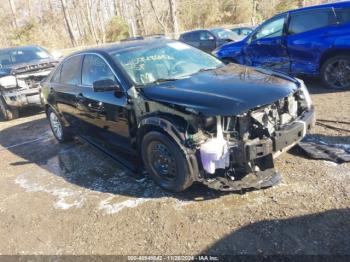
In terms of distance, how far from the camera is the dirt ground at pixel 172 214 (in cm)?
318

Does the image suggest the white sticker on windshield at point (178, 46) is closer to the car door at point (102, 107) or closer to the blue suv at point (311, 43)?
the car door at point (102, 107)

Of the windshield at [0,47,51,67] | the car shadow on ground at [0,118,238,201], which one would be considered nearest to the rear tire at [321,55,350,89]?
the car shadow on ground at [0,118,238,201]

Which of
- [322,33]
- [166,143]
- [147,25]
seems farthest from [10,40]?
[166,143]

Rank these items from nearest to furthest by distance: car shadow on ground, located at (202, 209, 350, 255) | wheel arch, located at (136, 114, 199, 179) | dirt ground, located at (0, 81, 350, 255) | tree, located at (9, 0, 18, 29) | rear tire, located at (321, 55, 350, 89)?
car shadow on ground, located at (202, 209, 350, 255) → dirt ground, located at (0, 81, 350, 255) → wheel arch, located at (136, 114, 199, 179) → rear tire, located at (321, 55, 350, 89) → tree, located at (9, 0, 18, 29)

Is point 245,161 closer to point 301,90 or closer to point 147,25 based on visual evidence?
point 301,90

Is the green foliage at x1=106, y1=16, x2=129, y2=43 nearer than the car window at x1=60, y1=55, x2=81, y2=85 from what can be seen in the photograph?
No

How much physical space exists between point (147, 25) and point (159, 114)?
114 feet

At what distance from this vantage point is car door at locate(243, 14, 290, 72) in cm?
798

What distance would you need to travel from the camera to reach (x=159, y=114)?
389 cm

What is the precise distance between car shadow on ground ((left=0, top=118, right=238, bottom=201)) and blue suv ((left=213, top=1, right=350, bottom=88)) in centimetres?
462

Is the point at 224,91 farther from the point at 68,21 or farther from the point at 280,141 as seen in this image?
the point at 68,21

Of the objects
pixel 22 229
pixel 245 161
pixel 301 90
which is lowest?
pixel 22 229

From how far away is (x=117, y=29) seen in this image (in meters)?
35.3

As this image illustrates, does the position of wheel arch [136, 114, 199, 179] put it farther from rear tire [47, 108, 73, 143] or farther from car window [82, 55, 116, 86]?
rear tire [47, 108, 73, 143]
